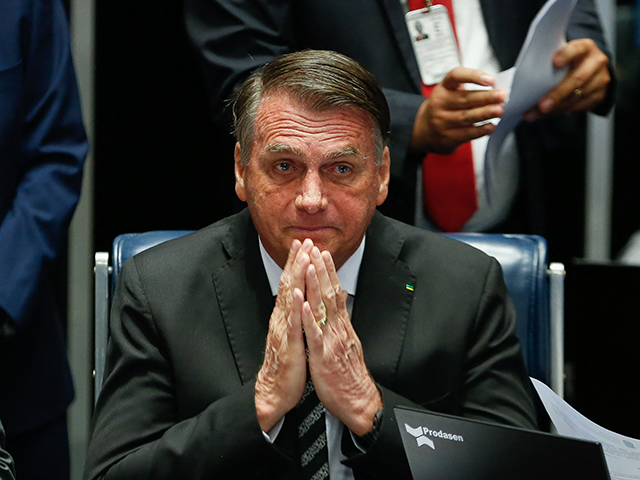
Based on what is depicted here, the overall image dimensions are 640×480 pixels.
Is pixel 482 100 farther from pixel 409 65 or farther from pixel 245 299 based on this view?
pixel 245 299

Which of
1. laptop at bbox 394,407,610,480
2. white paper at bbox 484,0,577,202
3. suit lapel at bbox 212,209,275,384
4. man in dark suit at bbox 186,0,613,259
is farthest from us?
man in dark suit at bbox 186,0,613,259

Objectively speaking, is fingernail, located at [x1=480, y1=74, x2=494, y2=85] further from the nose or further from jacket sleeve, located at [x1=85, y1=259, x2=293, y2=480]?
jacket sleeve, located at [x1=85, y1=259, x2=293, y2=480]

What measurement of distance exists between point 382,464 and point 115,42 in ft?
7.85

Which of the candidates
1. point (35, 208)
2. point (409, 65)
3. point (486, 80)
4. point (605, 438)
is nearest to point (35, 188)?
point (35, 208)

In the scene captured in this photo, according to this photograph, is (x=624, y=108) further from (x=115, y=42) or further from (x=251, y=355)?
(x=251, y=355)

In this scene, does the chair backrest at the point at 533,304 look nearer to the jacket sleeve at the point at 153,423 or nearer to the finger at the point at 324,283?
the finger at the point at 324,283

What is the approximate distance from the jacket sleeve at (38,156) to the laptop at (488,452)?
1.18 m

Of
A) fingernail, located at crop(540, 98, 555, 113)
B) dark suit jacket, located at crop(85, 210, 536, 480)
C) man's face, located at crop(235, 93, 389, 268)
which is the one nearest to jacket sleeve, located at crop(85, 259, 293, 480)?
dark suit jacket, located at crop(85, 210, 536, 480)

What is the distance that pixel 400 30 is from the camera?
236 centimetres

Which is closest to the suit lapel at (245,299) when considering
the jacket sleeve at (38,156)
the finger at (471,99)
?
the jacket sleeve at (38,156)

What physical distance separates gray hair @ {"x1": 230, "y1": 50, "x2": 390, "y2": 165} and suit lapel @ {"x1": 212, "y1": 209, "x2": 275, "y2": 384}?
0.22 metres

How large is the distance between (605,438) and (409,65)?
1350mm

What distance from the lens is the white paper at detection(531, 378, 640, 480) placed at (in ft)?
4.19

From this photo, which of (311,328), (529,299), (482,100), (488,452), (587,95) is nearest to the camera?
(488,452)
